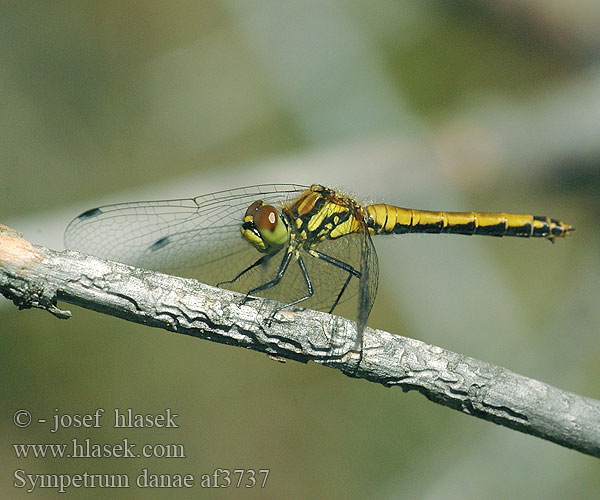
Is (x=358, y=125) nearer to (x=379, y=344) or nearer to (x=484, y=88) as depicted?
(x=484, y=88)

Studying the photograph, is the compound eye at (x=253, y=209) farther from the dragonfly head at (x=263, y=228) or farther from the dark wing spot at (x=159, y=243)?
the dark wing spot at (x=159, y=243)

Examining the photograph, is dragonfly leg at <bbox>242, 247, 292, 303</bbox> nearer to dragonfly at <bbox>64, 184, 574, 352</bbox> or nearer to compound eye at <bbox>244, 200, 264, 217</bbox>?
dragonfly at <bbox>64, 184, 574, 352</bbox>

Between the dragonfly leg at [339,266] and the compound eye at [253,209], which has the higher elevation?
the compound eye at [253,209]

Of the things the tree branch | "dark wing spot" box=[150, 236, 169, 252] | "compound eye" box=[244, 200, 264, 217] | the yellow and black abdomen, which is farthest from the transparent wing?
the tree branch

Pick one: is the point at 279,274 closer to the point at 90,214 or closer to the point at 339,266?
the point at 339,266

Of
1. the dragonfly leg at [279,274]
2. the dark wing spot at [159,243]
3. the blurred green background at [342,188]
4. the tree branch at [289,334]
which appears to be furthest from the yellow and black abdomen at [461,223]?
the tree branch at [289,334]

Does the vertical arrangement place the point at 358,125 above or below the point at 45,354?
above

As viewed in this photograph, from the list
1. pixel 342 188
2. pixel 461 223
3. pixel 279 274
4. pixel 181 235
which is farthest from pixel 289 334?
pixel 461 223

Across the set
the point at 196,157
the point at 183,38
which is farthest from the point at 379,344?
the point at 183,38
